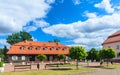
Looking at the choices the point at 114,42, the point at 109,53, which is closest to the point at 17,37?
the point at 114,42

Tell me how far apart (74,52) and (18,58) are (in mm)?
29365

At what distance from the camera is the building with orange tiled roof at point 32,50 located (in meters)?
59.8

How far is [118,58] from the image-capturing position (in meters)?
64.2

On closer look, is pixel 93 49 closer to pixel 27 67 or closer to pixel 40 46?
pixel 40 46

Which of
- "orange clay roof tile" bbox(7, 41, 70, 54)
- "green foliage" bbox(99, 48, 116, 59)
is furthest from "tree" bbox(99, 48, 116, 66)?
"orange clay roof tile" bbox(7, 41, 70, 54)

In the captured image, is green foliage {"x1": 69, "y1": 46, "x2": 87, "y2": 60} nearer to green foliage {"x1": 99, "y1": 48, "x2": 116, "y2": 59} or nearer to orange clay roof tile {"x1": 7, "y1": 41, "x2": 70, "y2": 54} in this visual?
green foliage {"x1": 99, "y1": 48, "x2": 116, "y2": 59}

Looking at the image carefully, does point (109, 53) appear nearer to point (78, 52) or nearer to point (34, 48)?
point (78, 52)

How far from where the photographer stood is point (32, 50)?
6297 cm

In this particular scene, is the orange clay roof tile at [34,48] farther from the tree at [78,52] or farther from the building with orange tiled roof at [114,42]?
the tree at [78,52]

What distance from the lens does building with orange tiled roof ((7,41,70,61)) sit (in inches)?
2354

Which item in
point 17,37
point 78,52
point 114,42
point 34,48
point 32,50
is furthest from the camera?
point 17,37

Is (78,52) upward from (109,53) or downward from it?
upward

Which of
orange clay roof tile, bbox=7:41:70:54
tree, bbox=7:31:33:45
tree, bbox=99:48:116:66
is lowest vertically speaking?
tree, bbox=99:48:116:66

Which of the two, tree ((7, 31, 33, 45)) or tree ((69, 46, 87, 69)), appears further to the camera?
tree ((7, 31, 33, 45))
